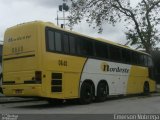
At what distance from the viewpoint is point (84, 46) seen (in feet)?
71.8

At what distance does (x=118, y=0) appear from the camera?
39.2 meters

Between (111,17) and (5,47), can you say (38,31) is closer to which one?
(5,47)

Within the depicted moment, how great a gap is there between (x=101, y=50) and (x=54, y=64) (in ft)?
16.0

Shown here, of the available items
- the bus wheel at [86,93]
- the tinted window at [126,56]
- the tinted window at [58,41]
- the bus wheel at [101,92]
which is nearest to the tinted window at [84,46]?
the bus wheel at [86,93]

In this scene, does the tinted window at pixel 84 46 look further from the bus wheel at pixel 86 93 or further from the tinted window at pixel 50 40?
the tinted window at pixel 50 40

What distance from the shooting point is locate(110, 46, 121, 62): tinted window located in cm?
2494

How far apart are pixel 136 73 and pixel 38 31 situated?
449 inches

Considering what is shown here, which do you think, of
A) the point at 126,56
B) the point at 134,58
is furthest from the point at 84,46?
the point at 134,58

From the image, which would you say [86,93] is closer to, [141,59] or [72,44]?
[72,44]

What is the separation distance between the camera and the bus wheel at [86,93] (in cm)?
2130

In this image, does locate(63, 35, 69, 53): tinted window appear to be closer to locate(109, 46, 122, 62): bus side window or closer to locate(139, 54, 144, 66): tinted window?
locate(109, 46, 122, 62): bus side window

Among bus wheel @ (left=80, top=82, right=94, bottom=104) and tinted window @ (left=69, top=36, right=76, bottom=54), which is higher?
tinted window @ (left=69, top=36, right=76, bottom=54)

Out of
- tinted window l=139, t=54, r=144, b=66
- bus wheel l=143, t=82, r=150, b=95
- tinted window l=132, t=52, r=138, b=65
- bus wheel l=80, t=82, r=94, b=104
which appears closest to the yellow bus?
bus wheel l=80, t=82, r=94, b=104

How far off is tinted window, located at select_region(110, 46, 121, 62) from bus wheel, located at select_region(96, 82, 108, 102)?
6.04 feet
